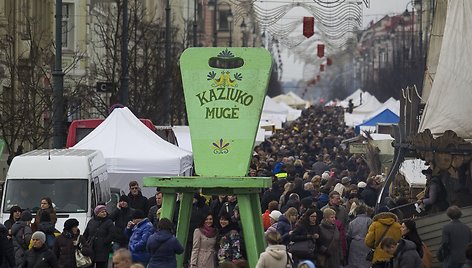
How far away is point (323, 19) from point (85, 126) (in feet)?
22.4

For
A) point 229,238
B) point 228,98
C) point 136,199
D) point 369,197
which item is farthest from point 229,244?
point 369,197

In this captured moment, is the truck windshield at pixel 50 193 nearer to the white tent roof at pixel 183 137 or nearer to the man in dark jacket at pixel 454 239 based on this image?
the man in dark jacket at pixel 454 239

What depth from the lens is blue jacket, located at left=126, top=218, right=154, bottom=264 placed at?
19.7m

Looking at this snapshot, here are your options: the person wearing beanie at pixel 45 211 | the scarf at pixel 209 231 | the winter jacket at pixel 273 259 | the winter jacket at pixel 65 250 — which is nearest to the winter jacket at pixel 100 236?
the person wearing beanie at pixel 45 211

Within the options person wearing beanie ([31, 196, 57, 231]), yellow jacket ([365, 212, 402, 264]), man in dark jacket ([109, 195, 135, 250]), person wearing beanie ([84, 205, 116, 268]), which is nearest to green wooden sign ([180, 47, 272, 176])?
yellow jacket ([365, 212, 402, 264])

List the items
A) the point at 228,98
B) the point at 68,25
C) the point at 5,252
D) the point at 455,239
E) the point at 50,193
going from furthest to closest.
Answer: the point at 68,25
the point at 50,193
the point at 5,252
the point at 455,239
the point at 228,98

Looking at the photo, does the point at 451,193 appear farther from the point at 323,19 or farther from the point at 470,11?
the point at 323,19

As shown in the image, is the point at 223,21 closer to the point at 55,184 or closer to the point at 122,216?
the point at 55,184

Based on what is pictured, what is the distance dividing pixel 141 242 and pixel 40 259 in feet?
5.33

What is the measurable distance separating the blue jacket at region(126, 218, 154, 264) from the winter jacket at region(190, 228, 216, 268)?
595 mm

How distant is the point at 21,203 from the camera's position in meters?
24.8

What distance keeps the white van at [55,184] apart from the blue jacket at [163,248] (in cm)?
657

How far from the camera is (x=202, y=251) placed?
20.0 metres

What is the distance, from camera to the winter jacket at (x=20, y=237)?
21.0m
